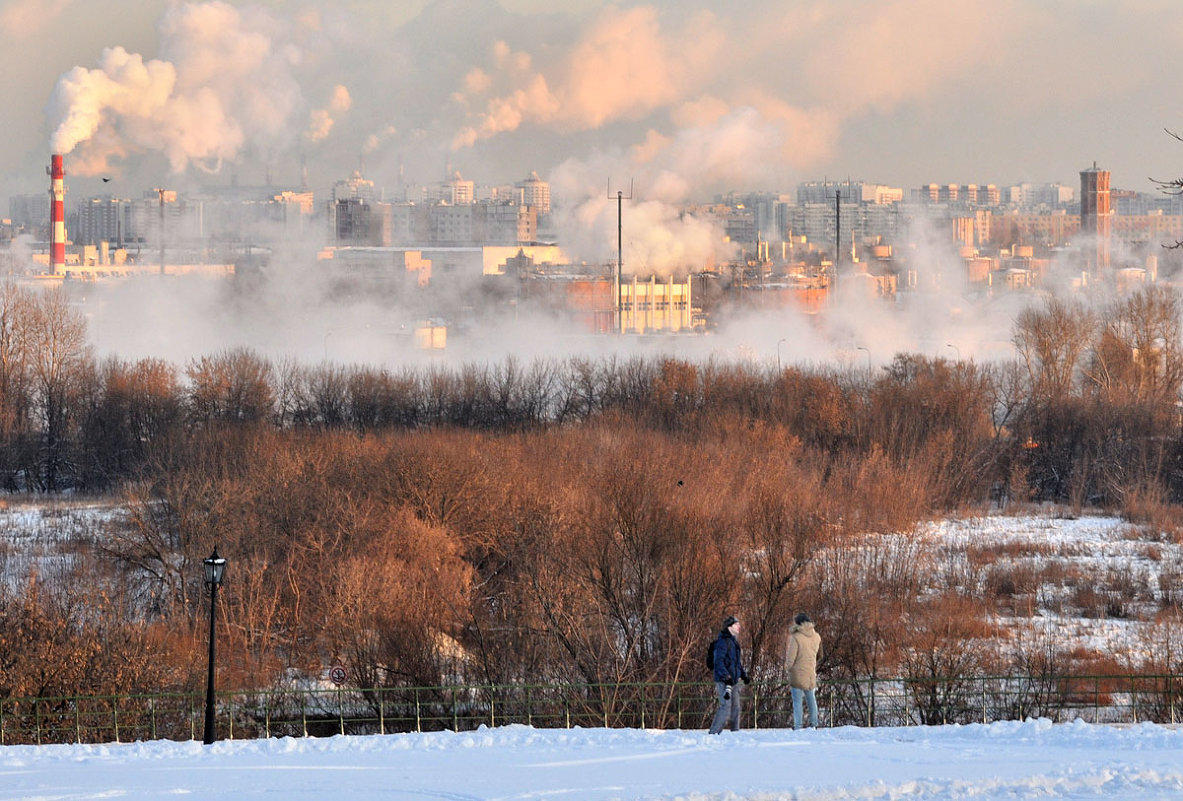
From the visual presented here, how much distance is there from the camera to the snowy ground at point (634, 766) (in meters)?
7.86

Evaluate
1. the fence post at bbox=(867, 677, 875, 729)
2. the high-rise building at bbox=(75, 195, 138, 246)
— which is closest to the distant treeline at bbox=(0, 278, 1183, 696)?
the fence post at bbox=(867, 677, 875, 729)

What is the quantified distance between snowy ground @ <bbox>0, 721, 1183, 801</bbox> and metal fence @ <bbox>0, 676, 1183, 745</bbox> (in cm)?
248

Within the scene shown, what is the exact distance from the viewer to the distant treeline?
14.4m

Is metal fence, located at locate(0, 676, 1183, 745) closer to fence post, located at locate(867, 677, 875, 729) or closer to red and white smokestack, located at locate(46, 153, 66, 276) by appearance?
fence post, located at locate(867, 677, 875, 729)

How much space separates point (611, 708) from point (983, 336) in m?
41.9

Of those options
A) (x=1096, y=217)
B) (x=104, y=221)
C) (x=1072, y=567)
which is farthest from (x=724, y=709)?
(x=104, y=221)

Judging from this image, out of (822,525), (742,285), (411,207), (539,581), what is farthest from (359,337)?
(539,581)

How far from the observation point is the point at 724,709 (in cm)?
947

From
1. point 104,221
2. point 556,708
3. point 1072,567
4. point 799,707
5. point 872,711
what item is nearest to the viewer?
point 799,707

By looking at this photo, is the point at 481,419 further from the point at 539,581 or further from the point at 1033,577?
the point at 539,581

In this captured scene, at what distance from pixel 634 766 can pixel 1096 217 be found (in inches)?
2718

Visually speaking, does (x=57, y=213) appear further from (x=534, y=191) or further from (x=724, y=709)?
(x=724, y=709)

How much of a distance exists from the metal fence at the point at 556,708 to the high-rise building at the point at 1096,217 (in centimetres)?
5981

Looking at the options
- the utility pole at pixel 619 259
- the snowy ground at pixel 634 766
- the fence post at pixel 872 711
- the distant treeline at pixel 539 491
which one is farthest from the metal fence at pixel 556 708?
the utility pole at pixel 619 259
